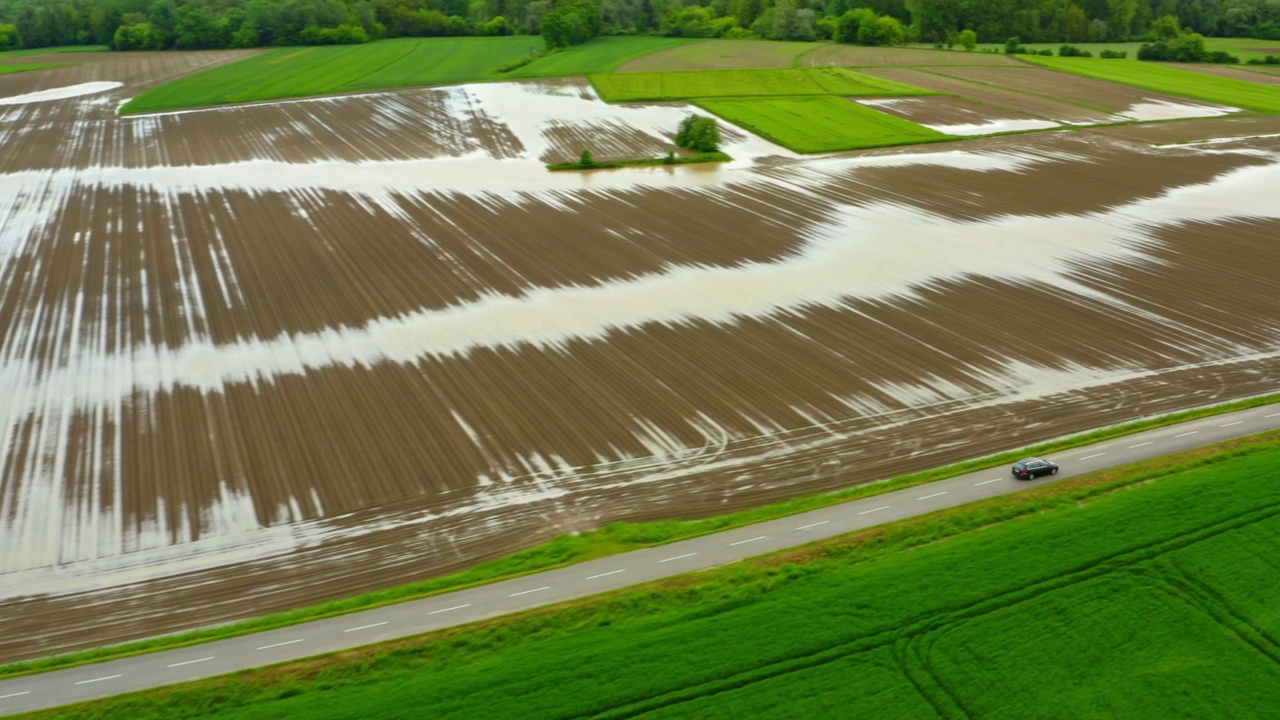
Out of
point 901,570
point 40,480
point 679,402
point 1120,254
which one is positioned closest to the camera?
point 901,570

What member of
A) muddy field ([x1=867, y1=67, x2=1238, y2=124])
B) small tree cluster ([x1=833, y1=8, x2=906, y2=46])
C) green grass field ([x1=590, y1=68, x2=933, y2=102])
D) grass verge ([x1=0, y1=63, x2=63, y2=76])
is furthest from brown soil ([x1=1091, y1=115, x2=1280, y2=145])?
grass verge ([x1=0, y1=63, x2=63, y2=76])

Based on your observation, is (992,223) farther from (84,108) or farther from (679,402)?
(84,108)

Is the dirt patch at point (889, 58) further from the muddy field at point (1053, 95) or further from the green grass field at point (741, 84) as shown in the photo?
the green grass field at point (741, 84)

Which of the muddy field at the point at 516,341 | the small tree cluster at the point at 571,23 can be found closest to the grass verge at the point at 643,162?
the muddy field at the point at 516,341

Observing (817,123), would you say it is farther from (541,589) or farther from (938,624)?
(541,589)

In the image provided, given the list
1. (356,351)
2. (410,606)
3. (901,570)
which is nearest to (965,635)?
(901,570)
